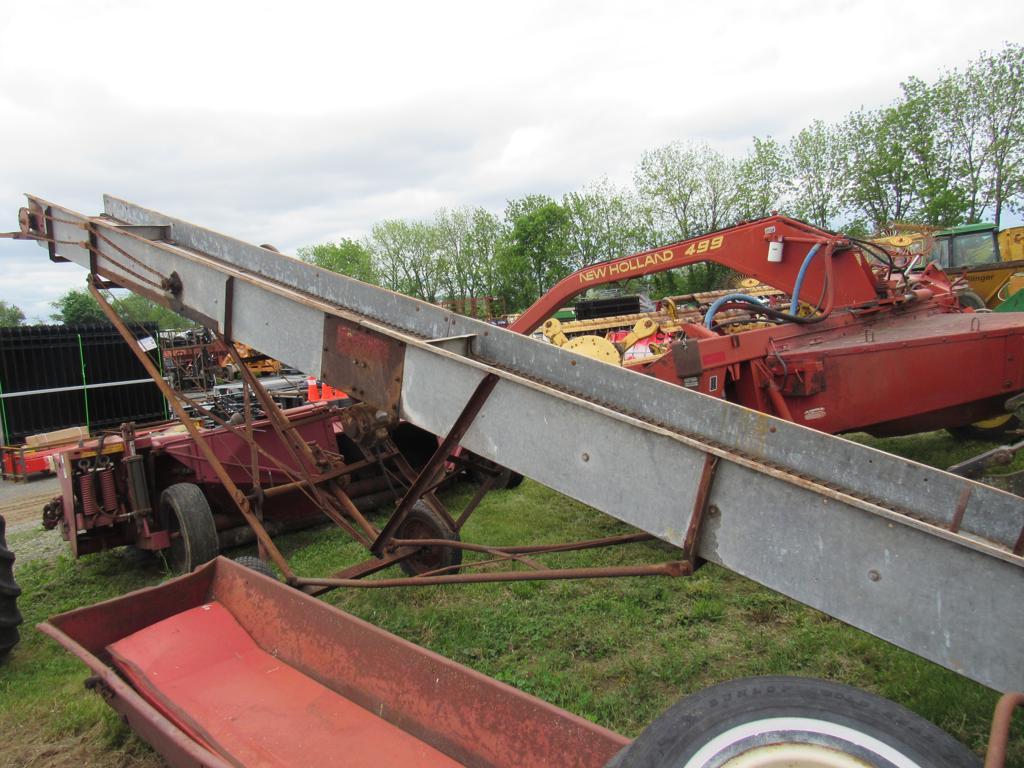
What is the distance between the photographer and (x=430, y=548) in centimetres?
490

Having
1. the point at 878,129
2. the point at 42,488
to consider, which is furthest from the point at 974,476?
the point at 878,129

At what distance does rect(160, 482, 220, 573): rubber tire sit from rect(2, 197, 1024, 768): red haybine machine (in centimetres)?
51

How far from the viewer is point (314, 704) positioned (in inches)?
121

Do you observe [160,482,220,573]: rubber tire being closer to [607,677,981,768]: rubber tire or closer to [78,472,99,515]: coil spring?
[78,472,99,515]: coil spring

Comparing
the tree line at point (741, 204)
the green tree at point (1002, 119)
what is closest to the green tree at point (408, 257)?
the tree line at point (741, 204)

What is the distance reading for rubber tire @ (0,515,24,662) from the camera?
13.3ft

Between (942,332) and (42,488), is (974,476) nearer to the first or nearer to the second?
(942,332)

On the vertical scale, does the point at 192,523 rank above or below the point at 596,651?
above

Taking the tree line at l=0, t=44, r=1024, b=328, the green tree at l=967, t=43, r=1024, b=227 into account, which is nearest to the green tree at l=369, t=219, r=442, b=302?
the tree line at l=0, t=44, r=1024, b=328

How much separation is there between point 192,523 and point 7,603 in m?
1.24

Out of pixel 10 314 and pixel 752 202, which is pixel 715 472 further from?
pixel 10 314

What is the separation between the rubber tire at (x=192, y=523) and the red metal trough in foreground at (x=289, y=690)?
4.46 feet

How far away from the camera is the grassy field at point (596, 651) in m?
3.27

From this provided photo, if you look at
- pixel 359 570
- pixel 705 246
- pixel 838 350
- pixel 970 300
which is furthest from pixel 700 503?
pixel 970 300
